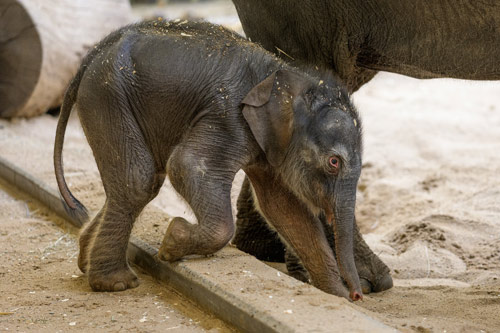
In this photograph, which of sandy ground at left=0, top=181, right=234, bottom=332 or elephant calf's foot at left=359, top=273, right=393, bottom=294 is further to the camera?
elephant calf's foot at left=359, top=273, right=393, bottom=294

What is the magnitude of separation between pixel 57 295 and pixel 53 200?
1.65 m

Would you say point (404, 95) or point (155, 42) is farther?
point (404, 95)

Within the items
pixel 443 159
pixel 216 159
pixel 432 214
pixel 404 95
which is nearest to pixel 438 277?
pixel 432 214

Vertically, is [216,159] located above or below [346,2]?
below

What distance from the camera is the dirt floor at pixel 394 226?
4.27 metres

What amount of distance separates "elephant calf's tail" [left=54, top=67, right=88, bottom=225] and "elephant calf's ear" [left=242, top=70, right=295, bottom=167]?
103cm

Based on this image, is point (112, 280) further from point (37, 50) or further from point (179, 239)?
point (37, 50)

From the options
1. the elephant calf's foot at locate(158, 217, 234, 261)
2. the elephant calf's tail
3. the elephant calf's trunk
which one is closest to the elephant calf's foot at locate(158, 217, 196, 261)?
the elephant calf's foot at locate(158, 217, 234, 261)

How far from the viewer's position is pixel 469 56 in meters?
4.80

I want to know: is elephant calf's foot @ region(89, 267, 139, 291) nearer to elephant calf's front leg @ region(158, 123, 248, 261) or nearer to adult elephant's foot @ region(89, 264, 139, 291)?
adult elephant's foot @ region(89, 264, 139, 291)

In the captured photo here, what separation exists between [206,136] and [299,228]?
803 mm

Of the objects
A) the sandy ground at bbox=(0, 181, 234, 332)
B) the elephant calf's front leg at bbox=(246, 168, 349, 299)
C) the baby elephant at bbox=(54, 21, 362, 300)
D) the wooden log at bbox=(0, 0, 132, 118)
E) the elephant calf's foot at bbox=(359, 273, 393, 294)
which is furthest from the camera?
the wooden log at bbox=(0, 0, 132, 118)

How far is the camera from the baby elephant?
172 inches

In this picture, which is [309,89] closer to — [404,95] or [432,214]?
[432,214]
